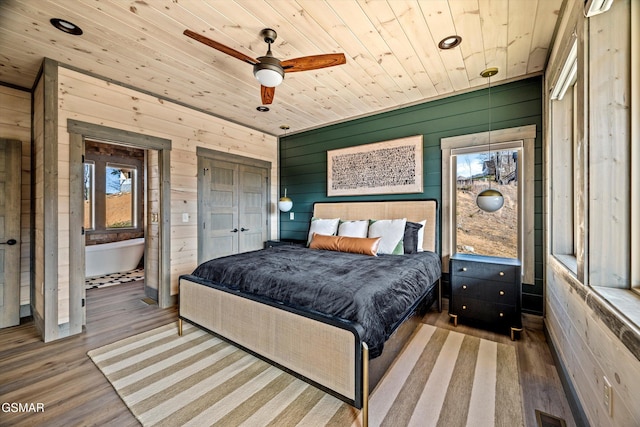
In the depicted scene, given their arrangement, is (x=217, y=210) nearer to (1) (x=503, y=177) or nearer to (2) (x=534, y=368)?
(1) (x=503, y=177)

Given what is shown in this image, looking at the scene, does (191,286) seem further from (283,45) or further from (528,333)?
(528,333)

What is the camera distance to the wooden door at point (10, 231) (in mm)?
2895

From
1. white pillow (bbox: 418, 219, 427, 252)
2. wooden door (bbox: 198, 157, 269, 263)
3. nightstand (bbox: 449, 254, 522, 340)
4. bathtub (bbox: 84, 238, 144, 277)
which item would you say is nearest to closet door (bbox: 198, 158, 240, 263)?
wooden door (bbox: 198, 157, 269, 263)

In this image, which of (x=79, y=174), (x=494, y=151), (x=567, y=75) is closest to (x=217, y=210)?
(x=79, y=174)

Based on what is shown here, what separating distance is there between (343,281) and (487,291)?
5.61 feet

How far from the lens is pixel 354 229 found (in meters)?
3.66

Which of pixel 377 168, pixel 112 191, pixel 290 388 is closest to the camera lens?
pixel 290 388

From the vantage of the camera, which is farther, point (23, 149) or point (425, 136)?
point (425, 136)

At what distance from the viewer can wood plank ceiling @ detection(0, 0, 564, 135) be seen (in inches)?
76.7

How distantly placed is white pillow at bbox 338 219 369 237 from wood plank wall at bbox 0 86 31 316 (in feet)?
12.6

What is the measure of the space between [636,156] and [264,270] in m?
2.41

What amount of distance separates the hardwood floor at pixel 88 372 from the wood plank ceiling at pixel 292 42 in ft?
9.00

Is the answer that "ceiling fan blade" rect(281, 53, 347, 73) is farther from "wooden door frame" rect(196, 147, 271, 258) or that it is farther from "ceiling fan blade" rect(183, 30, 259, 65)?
"wooden door frame" rect(196, 147, 271, 258)

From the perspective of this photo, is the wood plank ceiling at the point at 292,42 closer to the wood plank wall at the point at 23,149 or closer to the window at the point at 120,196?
the wood plank wall at the point at 23,149
